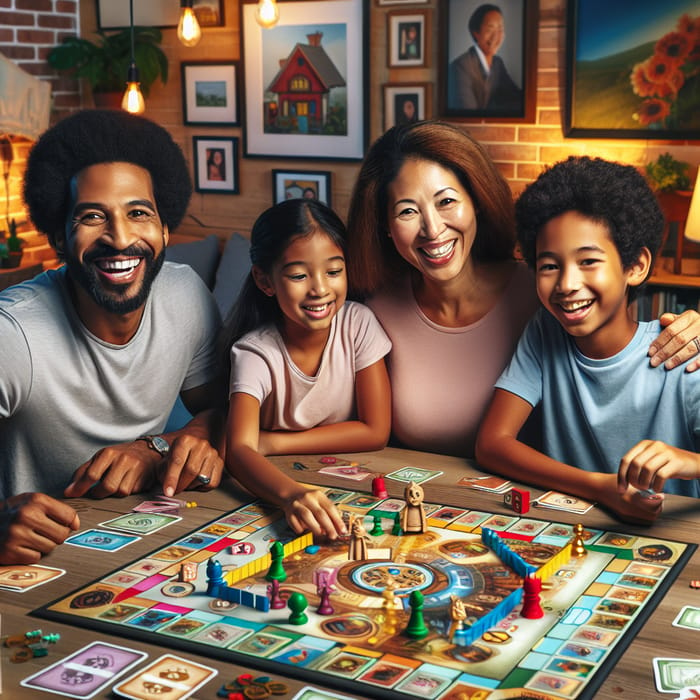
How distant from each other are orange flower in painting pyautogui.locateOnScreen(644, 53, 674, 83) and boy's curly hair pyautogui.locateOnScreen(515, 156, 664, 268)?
2297 mm

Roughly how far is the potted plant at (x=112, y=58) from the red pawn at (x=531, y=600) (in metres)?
4.34

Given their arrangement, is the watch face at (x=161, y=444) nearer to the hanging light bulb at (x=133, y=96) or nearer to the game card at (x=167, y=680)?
the game card at (x=167, y=680)

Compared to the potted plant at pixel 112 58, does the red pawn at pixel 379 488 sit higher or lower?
lower

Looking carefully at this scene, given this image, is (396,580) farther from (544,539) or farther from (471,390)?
(471,390)

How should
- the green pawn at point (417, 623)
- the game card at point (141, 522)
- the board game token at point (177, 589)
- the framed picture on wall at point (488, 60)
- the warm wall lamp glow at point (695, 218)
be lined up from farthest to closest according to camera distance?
the framed picture on wall at point (488, 60) < the warm wall lamp glow at point (695, 218) < the game card at point (141, 522) < the board game token at point (177, 589) < the green pawn at point (417, 623)

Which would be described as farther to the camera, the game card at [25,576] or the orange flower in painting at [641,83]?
the orange flower in painting at [641,83]

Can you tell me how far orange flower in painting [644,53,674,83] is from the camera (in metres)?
4.03

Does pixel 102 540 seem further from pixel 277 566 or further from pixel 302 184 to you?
pixel 302 184

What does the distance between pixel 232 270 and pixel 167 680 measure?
11.7 ft

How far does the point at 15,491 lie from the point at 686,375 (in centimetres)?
143

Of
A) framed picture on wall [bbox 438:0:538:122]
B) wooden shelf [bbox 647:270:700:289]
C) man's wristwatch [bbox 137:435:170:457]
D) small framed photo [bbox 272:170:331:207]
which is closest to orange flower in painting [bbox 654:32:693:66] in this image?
framed picture on wall [bbox 438:0:538:122]

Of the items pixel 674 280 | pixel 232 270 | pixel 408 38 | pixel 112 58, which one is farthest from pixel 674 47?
pixel 112 58

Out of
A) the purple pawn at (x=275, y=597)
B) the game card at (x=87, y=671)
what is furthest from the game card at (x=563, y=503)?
the game card at (x=87, y=671)

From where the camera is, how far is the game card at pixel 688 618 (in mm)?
1294
